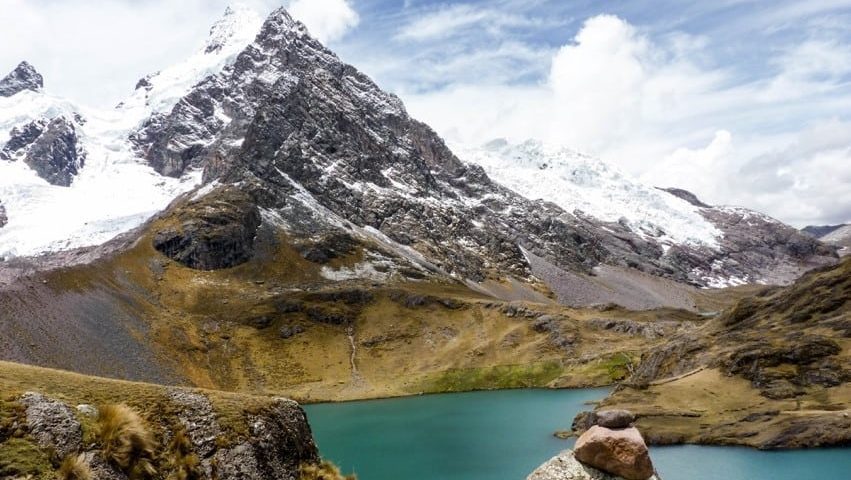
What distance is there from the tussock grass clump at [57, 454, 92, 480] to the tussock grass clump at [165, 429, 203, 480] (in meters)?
1.65

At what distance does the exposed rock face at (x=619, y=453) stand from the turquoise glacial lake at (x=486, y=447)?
3269 centimetres

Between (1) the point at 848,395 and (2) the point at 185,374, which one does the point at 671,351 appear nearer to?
(1) the point at 848,395

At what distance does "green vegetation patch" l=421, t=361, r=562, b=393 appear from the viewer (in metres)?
174

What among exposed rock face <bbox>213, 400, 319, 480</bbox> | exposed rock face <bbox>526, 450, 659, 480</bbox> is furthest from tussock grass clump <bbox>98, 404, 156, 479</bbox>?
exposed rock face <bbox>526, 450, 659, 480</bbox>

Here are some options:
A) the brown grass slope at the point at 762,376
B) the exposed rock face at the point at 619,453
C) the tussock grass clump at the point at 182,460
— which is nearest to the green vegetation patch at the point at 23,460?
the tussock grass clump at the point at 182,460

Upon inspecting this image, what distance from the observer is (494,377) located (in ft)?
585

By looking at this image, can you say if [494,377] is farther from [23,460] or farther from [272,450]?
[23,460]

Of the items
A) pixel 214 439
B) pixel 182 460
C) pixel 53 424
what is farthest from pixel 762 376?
pixel 53 424

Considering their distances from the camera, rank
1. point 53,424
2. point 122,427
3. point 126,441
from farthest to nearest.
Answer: point 122,427
point 126,441
point 53,424

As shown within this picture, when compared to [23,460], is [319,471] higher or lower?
lower

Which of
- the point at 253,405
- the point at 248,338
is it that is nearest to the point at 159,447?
the point at 253,405

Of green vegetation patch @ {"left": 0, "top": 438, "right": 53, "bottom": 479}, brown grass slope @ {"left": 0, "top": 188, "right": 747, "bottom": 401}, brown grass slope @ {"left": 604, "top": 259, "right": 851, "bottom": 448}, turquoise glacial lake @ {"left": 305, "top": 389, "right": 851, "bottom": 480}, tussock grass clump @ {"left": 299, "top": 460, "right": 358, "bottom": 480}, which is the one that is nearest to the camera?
green vegetation patch @ {"left": 0, "top": 438, "right": 53, "bottom": 479}

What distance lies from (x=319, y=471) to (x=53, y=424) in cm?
623

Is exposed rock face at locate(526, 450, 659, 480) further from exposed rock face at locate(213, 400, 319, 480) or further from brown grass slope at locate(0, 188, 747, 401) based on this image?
brown grass slope at locate(0, 188, 747, 401)
